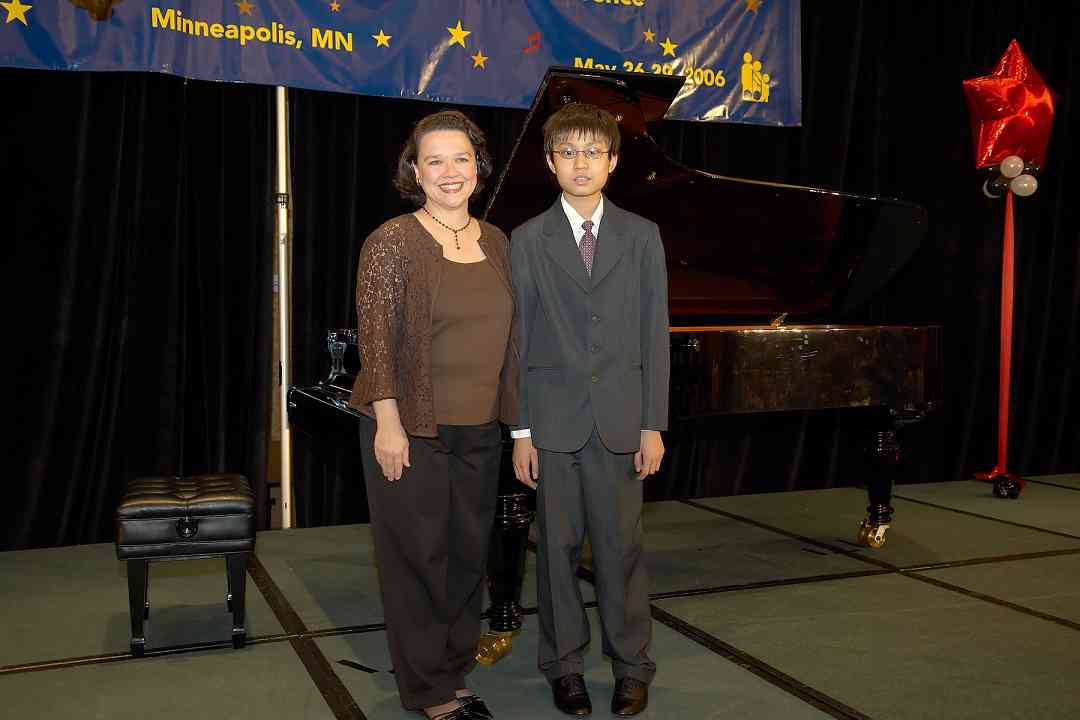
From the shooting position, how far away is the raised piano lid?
3.38 meters

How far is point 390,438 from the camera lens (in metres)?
2.29

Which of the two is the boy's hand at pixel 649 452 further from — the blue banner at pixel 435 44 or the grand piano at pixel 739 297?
the blue banner at pixel 435 44

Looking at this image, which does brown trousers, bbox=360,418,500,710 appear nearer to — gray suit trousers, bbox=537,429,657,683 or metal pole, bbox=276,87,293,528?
gray suit trousers, bbox=537,429,657,683

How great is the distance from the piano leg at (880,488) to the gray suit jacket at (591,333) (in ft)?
6.74

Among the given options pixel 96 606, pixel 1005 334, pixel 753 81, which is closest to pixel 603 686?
pixel 96 606

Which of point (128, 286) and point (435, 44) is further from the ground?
point (435, 44)

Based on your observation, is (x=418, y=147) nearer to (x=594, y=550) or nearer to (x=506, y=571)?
(x=594, y=550)

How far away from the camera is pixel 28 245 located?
4.29 m

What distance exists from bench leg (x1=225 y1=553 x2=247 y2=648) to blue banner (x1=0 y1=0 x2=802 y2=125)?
2.12 m

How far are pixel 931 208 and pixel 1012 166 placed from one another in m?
0.57

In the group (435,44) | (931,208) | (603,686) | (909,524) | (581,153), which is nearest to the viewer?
(581,153)

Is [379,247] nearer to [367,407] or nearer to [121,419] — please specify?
[367,407]

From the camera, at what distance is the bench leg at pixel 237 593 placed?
9.86ft

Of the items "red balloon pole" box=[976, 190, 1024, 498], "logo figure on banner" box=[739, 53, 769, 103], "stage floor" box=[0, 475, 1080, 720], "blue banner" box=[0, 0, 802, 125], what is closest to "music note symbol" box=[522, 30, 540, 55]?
"blue banner" box=[0, 0, 802, 125]
